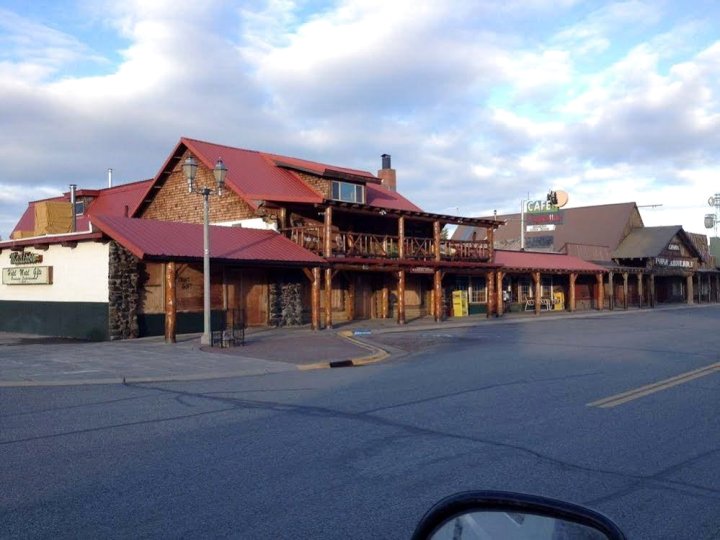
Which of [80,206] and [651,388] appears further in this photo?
[80,206]

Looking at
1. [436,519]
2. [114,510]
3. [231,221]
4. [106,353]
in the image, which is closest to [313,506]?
[114,510]

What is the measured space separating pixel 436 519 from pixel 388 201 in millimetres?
33416

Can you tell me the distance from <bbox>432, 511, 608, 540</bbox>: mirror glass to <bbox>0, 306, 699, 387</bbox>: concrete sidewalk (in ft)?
40.0

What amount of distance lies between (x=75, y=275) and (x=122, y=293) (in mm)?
2248

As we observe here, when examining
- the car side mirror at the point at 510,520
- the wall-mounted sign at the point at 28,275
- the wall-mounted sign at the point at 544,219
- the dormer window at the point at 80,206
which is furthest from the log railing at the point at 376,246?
the wall-mounted sign at the point at 544,219

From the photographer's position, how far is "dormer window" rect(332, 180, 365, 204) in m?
30.6

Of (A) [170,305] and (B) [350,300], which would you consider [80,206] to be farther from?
(A) [170,305]

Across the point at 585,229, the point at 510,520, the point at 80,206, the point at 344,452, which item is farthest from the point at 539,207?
the point at 510,520

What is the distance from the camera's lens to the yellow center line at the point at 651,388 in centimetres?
1049

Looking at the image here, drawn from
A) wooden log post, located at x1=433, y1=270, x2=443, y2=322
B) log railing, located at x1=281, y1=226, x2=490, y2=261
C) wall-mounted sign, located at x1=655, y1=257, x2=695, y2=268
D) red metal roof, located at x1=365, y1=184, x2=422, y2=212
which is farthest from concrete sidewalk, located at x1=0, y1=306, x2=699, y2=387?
wall-mounted sign, located at x1=655, y1=257, x2=695, y2=268

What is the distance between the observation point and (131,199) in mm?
37469

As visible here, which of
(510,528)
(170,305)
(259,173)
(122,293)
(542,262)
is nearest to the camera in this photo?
(510,528)

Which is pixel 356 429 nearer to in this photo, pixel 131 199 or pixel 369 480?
pixel 369 480

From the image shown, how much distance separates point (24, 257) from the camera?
82.4 feet
